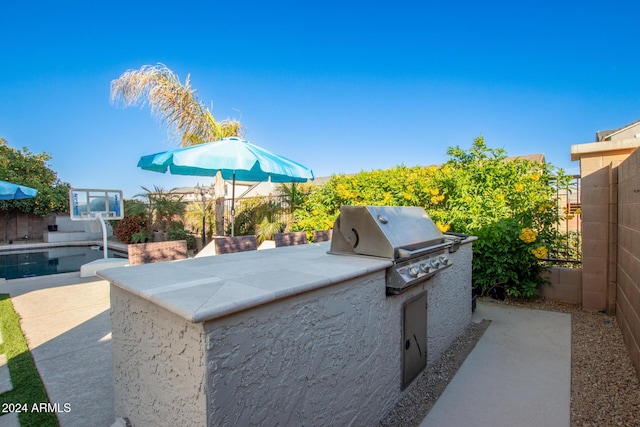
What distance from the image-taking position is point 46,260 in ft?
39.9

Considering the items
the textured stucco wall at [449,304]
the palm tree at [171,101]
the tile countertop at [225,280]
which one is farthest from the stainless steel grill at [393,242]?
the palm tree at [171,101]

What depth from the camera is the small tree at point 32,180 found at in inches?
634

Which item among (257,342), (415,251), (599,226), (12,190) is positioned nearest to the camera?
(257,342)

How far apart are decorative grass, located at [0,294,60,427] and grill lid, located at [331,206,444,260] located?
2.59 m

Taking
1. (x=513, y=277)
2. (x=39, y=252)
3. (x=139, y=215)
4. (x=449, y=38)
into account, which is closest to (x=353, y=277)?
(x=513, y=277)

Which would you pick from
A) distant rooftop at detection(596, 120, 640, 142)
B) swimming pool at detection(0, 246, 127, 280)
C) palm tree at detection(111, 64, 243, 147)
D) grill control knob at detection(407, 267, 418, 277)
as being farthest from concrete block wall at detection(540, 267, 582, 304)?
distant rooftop at detection(596, 120, 640, 142)

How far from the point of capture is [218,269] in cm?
230

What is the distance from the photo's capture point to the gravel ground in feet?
7.80

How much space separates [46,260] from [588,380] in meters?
16.6

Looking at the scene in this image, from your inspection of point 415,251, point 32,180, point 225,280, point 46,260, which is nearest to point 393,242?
point 415,251

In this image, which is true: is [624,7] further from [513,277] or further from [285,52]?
[285,52]

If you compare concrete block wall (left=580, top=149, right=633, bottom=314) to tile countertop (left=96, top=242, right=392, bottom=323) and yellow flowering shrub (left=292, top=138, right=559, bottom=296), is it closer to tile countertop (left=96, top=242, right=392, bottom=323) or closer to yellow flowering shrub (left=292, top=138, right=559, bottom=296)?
yellow flowering shrub (left=292, top=138, right=559, bottom=296)

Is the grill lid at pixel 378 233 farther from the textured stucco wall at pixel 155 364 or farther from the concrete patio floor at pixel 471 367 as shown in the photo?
the textured stucco wall at pixel 155 364

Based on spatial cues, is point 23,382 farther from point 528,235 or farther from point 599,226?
point 599,226
